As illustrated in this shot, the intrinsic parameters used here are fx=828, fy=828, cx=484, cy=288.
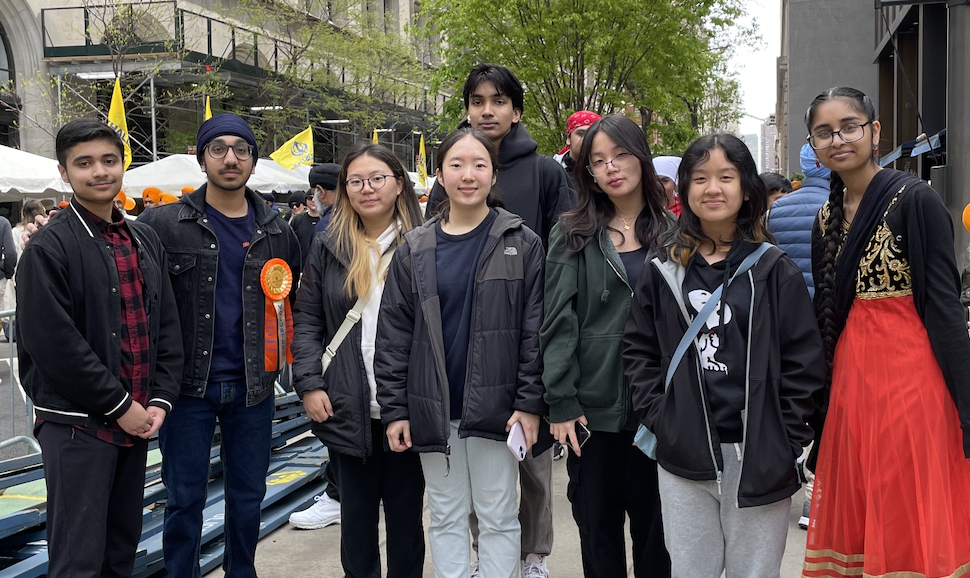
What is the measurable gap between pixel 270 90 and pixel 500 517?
26.8 m

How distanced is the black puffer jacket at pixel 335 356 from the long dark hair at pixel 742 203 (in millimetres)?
1374

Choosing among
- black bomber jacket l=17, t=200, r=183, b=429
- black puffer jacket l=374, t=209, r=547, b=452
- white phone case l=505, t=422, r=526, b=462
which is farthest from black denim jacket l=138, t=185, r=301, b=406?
white phone case l=505, t=422, r=526, b=462

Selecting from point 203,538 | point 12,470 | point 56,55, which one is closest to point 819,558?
point 203,538

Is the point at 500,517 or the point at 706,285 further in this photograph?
the point at 500,517

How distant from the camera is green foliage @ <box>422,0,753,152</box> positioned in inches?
586

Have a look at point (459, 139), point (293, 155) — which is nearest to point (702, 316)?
point (459, 139)

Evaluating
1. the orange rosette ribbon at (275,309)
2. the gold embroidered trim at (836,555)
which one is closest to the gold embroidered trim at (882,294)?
the gold embroidered trim at (836,555)

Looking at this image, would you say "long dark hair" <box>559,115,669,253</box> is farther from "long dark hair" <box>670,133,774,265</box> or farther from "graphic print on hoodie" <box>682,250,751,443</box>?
"graphic print on hoodie" <box>682,250,751,443</box>

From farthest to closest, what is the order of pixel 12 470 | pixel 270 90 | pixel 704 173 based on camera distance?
pixel 270 90 → pixel 12 470 → pixel 704 173

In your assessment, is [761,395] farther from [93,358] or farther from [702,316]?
[93,358]

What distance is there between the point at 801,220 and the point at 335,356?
2.99m

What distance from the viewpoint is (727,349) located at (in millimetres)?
2705

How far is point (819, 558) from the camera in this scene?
9.53 feet

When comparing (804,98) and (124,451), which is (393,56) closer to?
(804,98)
